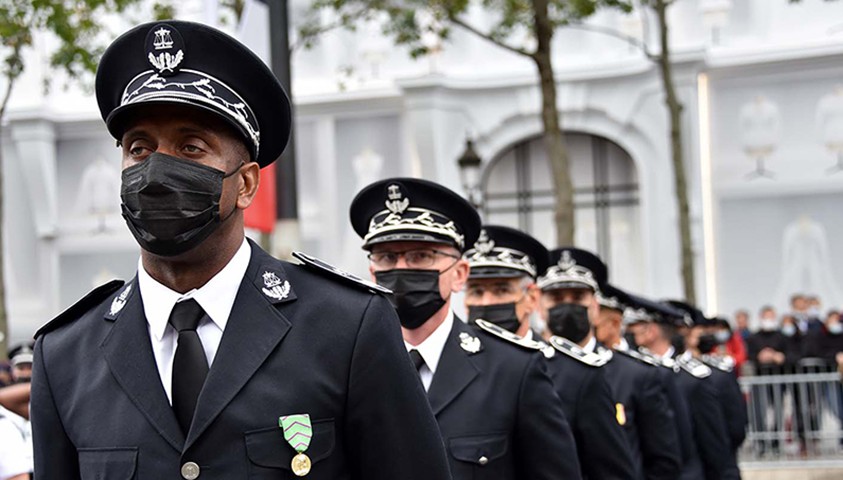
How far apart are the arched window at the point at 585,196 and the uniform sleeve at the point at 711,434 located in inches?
564

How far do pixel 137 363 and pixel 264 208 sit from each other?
7.53 meters

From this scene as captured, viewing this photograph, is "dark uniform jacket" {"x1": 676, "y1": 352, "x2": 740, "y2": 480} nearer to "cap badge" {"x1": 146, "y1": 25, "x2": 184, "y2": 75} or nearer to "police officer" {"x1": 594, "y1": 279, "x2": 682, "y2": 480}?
"police officer" {"x1": 594, "y1": 279, "x2": 682, "y2": 480}

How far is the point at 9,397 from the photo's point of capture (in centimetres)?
685

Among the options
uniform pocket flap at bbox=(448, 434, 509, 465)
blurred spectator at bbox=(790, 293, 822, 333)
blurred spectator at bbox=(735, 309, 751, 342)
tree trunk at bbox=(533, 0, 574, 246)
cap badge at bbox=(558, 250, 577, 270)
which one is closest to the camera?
uniform pocket flap at bbox=(448, 434, 509, 465)

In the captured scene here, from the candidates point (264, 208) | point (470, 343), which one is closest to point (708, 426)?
point (264, 208)

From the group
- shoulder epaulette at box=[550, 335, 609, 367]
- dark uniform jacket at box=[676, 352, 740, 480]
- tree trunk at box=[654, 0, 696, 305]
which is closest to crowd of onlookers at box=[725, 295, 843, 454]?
tree trunk at box=[654, 0, 696, 305]

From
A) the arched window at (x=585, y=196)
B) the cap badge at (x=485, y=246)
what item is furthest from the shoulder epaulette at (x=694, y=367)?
the arched window at (x=585, y=196)

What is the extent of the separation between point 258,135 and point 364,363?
554mm

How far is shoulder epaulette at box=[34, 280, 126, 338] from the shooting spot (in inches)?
125

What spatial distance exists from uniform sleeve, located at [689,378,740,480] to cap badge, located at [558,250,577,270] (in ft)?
7.26

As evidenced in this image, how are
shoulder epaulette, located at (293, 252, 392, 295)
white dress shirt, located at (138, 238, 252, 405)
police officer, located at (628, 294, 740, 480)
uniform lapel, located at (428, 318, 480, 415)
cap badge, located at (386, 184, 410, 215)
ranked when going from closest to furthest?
white dress shirt, located at (138, 238, 252, 405)
shoulder epaulette, located at (293, 252, 392, 295)
uniform lapel, located at (428, 318, 480, 415)
cap badge, located at (386, 184, 410, 215)
police officer, located at (628, 294, 740, 480)

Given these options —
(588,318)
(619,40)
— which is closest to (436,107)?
(619,40)

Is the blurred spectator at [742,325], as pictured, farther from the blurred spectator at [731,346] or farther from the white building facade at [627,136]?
the white building facade at [627,136]

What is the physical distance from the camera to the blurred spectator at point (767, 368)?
18.1m
